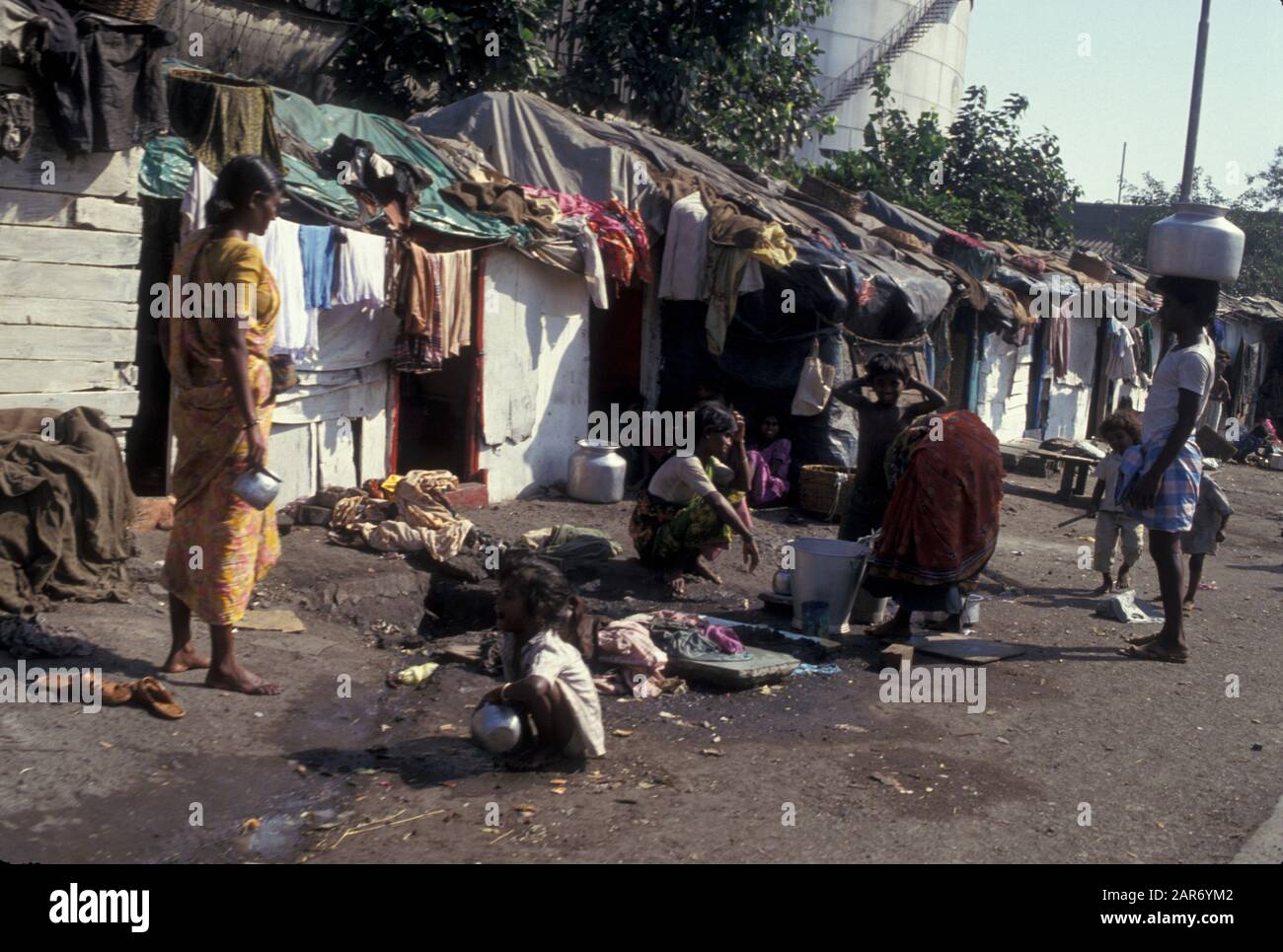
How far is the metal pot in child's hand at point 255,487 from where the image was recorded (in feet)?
15.4

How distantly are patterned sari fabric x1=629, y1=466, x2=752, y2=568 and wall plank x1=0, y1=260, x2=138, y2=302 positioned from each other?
337 cm

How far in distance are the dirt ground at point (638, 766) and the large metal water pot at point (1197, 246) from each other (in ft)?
8.73

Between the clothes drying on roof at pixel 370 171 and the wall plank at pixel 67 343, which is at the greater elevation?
the clothes drying on roof at pixel 370 171

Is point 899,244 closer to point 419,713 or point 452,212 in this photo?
point 452,212

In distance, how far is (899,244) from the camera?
48.0 ft

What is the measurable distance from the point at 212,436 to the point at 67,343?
8.70ft

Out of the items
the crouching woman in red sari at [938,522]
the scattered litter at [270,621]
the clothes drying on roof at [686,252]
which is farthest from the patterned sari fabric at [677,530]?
the clothes drying on roof at [686,252]

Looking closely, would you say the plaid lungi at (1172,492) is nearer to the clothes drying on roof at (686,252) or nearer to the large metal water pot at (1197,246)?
the large metal water pot at (1197,246)

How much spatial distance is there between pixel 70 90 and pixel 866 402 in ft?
16.0

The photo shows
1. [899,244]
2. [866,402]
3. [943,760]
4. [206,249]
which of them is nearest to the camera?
[206,249]

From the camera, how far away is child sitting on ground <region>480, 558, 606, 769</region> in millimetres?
4617

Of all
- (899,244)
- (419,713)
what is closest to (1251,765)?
(419,713)

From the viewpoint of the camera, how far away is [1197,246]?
8297 mm

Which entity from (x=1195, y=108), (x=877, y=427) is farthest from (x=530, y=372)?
(x=1195, y=108)
